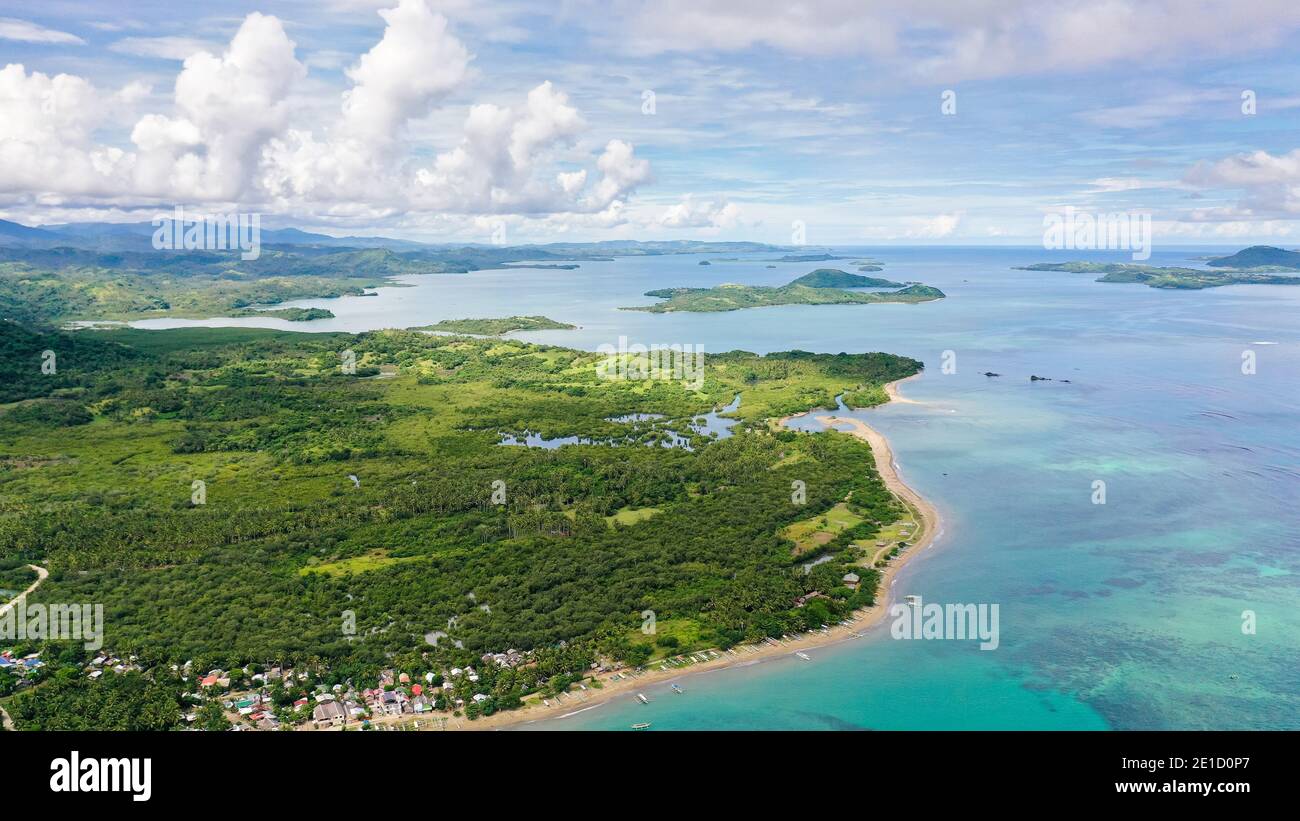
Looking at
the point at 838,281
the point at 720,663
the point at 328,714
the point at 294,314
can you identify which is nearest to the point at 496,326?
the point at 294,314

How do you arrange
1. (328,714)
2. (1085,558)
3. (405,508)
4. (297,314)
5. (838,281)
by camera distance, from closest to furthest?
1. (328,714)
2. (1085,558)
3. (405,508)
4. (297,314)
5. (838,281)

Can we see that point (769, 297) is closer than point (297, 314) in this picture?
No

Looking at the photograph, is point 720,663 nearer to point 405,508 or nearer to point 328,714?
point 328,714

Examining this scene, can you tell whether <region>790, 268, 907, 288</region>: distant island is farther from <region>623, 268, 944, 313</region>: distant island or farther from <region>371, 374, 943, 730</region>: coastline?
<region>371, 374, 943, 730</region>: coastline

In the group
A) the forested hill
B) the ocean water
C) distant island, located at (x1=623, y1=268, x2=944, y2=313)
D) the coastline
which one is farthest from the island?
the coastline

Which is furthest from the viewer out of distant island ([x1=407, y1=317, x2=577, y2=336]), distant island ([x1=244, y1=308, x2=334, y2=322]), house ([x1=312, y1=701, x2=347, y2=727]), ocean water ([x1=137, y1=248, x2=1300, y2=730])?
distant island ([x1=244, y1=308, x2=334, y2=322])

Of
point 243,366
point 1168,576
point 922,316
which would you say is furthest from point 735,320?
point 1168,576

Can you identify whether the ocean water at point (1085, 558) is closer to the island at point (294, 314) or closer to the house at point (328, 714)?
the house at point (328, 714)
